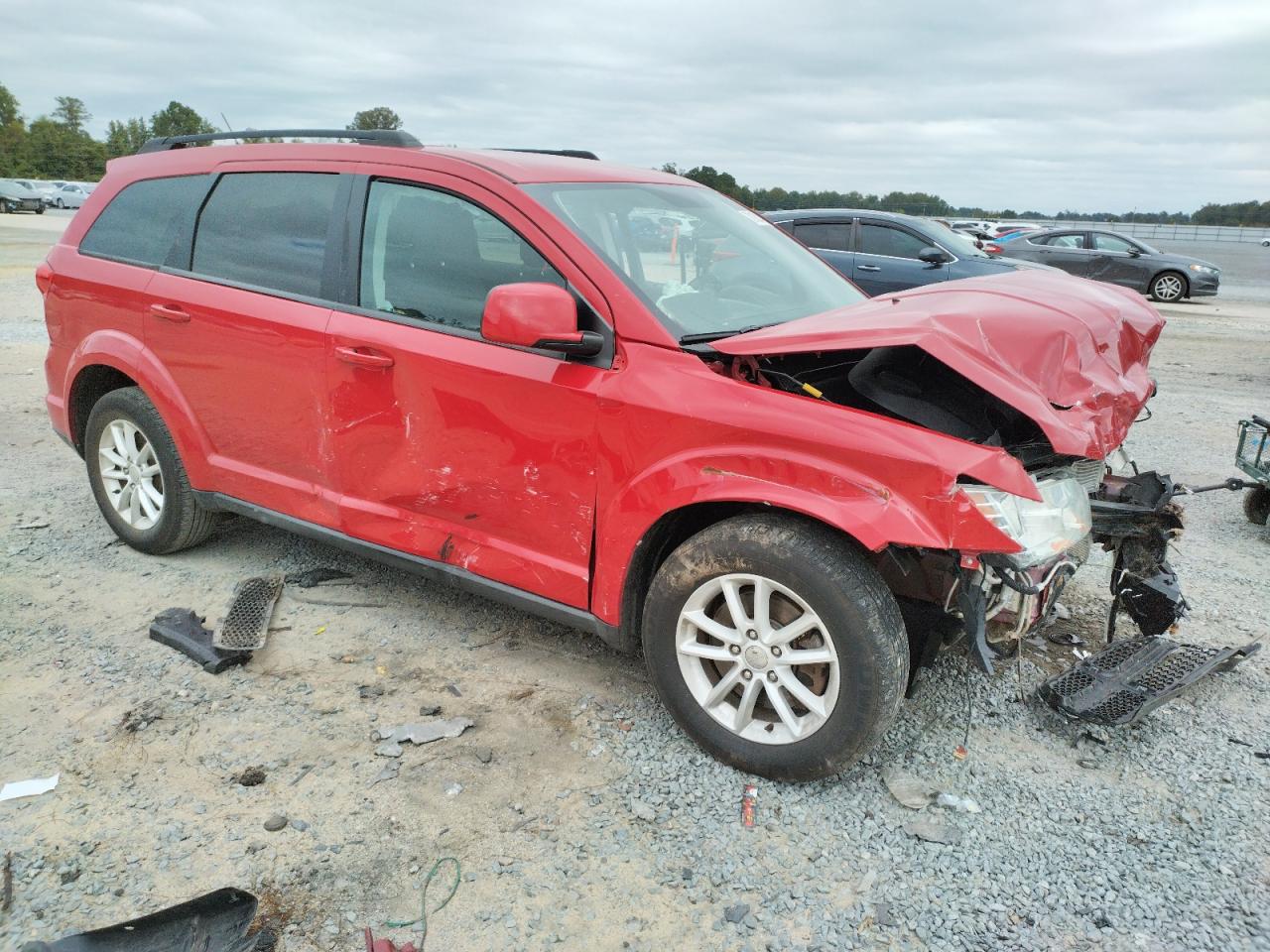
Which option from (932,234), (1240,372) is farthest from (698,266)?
(1240,372)

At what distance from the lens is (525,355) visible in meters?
3.13

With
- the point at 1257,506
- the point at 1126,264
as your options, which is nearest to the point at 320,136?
the point at 1257,506

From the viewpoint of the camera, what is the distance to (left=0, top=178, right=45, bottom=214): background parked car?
37.1 metres

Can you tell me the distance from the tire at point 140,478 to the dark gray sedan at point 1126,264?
17406mm

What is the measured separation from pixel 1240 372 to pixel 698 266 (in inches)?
374

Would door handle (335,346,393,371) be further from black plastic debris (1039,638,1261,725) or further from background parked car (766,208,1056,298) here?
background parked car (766,208,1056,298)

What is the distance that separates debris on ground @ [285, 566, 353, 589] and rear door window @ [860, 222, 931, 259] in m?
8.54

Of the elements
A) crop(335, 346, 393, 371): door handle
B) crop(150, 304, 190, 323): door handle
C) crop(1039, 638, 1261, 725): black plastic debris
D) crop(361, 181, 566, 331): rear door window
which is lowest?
crop(1039, 638, 1261, 725): black plastic debris

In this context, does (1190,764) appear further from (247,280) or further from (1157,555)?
(247,280)

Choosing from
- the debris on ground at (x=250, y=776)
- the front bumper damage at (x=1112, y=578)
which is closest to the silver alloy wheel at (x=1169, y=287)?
the front bumper damage at (x=1112, y=578)

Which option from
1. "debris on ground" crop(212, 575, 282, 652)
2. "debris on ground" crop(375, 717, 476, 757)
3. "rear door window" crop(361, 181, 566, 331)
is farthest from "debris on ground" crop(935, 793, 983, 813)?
"debris on ground" crop(212, 575, 282, 652)

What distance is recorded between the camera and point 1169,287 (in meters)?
18.2

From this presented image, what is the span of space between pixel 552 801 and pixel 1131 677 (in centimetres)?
211

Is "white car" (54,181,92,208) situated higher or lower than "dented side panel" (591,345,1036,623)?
higher
